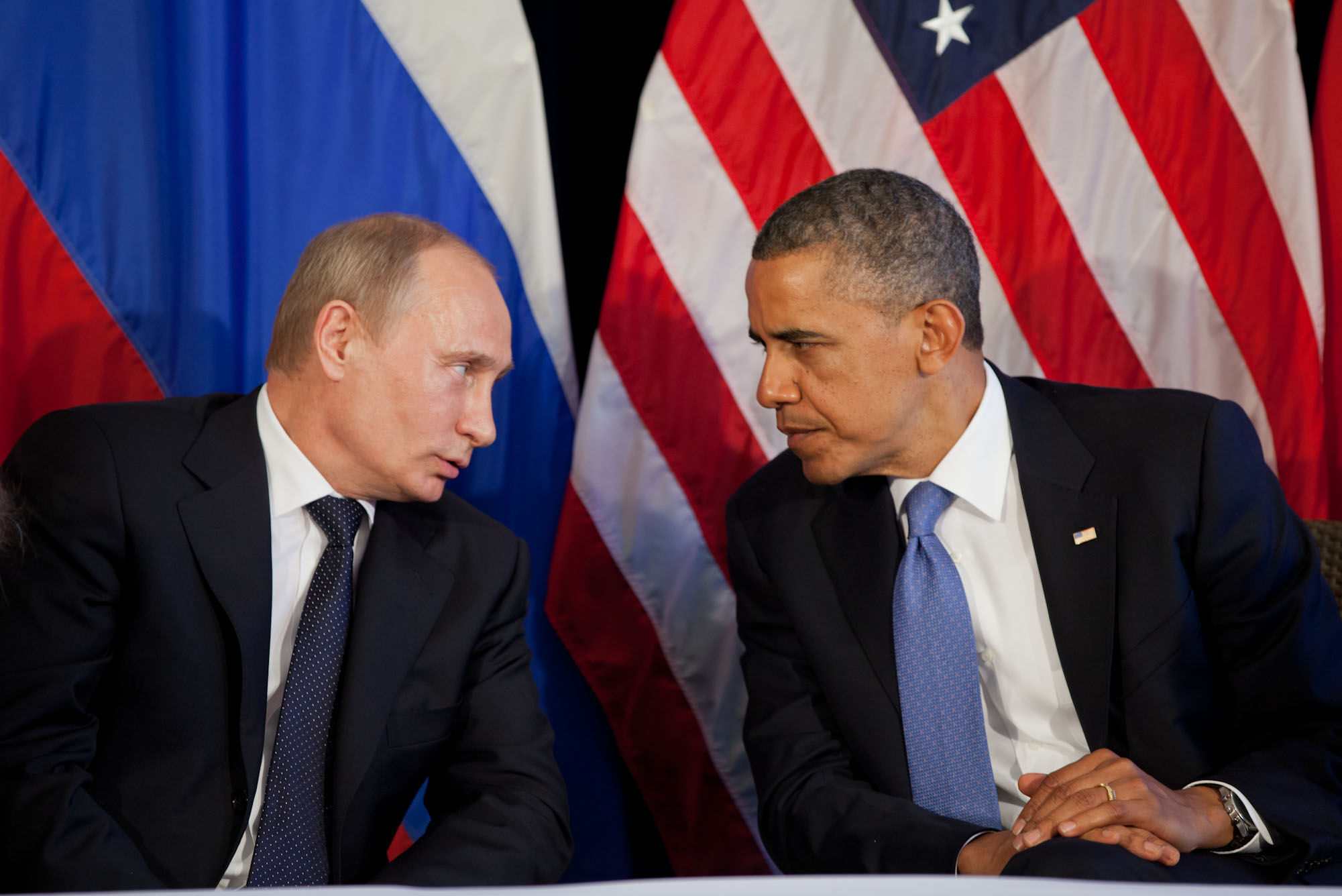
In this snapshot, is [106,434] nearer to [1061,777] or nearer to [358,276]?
[358,276]

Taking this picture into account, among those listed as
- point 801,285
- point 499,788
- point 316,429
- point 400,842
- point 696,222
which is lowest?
point 400,842

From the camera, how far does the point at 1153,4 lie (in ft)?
9.23

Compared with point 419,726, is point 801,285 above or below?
above

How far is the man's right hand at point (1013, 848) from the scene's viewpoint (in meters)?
1.61

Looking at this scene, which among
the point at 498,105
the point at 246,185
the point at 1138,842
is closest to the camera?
the point at 1138,842

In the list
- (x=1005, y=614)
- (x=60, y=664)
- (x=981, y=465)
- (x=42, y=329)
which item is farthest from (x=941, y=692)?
(x=42, y=329)

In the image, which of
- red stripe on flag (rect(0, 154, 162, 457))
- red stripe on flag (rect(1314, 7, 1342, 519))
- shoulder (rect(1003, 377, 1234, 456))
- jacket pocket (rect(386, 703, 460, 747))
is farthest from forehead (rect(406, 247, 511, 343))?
red stripe on flag (rect(1314, 7, 1342, 519))

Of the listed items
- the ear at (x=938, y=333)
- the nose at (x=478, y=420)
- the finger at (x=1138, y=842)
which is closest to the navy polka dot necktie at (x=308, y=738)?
the nose at (x=478, y=420)

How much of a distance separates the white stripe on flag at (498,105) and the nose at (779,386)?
0.76 meters

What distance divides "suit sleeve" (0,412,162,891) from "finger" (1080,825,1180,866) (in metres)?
1.33

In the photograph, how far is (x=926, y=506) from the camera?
2100 mm

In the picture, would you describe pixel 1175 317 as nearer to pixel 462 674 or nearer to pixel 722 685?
pixel 722 685

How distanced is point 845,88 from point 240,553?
1713 millimetres

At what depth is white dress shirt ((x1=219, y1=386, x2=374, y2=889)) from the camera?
1.91 metres
